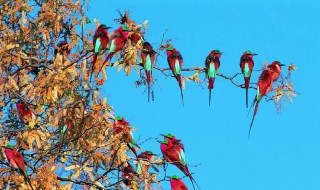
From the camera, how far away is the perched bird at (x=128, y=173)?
7.70 meters

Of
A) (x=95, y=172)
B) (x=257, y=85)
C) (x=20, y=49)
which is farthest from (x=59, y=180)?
(x=257, y=85)

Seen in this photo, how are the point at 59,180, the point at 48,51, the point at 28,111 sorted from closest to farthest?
the point at 59,180 < the point at 28,111 < the point at 48,51

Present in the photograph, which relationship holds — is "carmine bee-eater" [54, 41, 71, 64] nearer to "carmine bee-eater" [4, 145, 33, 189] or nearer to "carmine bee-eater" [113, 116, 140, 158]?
"carmine bee-eater" [113, 116, 140, 158]

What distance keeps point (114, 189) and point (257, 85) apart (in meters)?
2.54

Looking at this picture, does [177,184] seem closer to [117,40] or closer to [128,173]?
[128,173]

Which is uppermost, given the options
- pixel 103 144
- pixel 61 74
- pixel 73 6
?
pixel 73 6

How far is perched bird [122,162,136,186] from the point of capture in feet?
25.3

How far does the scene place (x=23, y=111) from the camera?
834 centimetres

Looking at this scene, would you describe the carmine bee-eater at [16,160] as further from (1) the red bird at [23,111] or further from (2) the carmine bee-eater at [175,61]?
(2) the carmine bee-eater at [175,61]

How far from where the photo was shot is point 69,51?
877 cm

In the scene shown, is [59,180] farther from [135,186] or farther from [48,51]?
[48,51]

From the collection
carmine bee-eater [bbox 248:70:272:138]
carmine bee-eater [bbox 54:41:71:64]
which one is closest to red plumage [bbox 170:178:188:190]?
carmine bee-eater [bbox 248:70:272:138]

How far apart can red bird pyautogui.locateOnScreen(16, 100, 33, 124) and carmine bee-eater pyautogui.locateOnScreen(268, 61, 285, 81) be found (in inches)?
123

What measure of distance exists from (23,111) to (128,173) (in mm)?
1485
